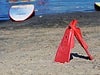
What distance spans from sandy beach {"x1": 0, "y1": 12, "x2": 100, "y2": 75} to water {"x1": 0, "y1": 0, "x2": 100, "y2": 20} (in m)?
4.51

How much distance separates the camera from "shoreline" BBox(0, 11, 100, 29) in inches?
674

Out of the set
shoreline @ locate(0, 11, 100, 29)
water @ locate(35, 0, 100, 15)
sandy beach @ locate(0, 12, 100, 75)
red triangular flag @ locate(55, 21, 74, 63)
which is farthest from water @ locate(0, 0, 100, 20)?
red triangular flag @ locate(55, 21, 74, 63)

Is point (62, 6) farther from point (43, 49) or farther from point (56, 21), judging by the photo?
point (43, 49)

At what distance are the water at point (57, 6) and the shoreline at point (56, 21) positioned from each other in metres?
2.64

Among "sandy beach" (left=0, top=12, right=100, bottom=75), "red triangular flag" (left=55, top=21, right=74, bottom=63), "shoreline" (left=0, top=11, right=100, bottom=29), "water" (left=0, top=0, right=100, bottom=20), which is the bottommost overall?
"water" (left=0, top=0, right=100, bottom=20)

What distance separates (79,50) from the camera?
417 inches

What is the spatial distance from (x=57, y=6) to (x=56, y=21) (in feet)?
20.9

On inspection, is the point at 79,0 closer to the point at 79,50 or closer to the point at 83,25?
the point at 83,25

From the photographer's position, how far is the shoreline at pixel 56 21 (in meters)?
17.1

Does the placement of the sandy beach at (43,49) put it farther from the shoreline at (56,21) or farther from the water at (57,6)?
the water at (57,6)

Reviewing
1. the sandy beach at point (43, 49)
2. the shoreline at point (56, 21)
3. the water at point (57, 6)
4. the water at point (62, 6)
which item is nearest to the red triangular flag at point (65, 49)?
the sandy beach at point (43, 49)

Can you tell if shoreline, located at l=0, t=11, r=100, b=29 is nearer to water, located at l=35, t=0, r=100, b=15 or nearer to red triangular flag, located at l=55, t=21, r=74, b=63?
water, located at l=35, t=0, r=100, b=15

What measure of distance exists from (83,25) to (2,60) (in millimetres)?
7355

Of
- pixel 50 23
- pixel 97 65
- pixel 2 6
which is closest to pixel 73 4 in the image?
pixel 2 6
